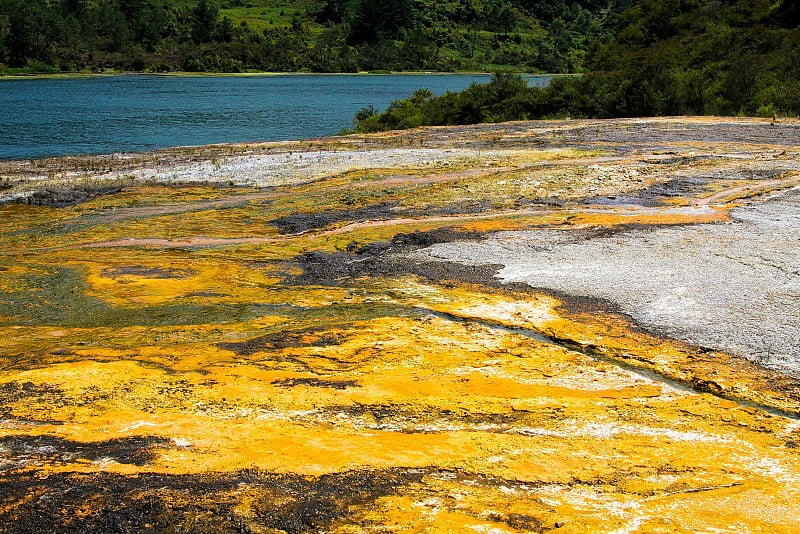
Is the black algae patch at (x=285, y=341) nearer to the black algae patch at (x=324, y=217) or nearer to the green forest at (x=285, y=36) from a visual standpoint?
the black algae patch at (x=324, y=217)

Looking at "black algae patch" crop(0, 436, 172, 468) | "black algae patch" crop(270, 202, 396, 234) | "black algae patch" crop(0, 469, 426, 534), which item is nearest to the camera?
"black algae patch" crop(0, 469, 426, 534)

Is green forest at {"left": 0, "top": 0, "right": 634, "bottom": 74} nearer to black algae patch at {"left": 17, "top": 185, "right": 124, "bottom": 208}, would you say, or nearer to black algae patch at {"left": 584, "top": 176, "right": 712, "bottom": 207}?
black algae patch at {"left": 17, "top": 185, "right": 124, "bottom": 208}

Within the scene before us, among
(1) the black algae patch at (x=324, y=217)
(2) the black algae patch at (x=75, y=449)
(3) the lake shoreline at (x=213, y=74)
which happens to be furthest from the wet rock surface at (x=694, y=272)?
(3) the lake shoreline at (x=213, y=74)

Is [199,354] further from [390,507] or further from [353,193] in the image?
[353,193]

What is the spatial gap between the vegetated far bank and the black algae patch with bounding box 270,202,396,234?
20.8m

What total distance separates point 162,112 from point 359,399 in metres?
52.1

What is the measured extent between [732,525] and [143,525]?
3.11 meters

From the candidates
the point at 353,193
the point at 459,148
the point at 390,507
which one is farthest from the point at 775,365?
the point at 459,148

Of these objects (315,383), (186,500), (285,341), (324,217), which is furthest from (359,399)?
(324,217)

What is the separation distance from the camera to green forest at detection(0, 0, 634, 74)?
362 ft

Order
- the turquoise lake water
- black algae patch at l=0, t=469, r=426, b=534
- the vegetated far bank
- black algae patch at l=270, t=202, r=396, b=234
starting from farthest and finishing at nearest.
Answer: the turquoise lake water → the vegetated far bank → black algae patch at l=270, t=202, r=396, b=234 → black algae patch at l=0, t=469, r=426, b=534

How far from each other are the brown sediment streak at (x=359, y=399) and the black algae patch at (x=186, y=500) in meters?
0.02

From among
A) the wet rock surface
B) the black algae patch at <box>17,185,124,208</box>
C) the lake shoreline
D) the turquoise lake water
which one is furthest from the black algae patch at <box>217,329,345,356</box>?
the lake shoreline

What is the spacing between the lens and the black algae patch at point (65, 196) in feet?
59.5
